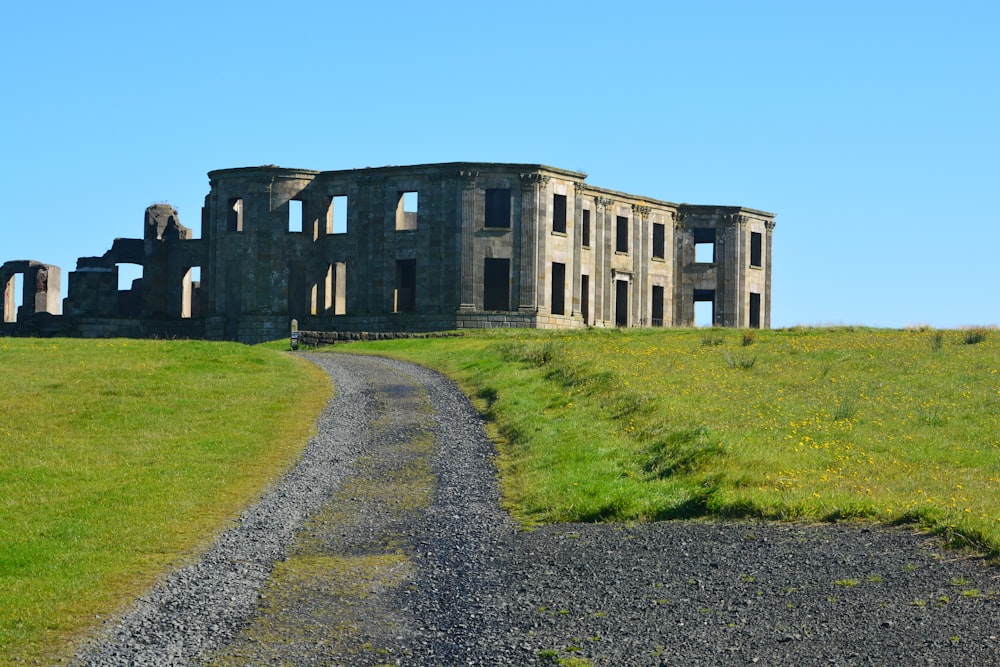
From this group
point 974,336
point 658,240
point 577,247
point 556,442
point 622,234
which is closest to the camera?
point 556,442

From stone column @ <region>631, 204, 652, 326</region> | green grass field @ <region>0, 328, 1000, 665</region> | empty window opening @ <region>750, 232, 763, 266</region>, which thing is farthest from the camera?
empty window opening @ <region>750, 232, 763, 266</region>

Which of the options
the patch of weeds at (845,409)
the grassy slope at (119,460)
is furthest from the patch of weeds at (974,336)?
the grassy slope at (119,460)

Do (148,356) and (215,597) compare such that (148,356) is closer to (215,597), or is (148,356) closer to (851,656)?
(215,597)

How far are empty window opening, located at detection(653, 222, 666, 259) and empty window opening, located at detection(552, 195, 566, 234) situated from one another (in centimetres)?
882

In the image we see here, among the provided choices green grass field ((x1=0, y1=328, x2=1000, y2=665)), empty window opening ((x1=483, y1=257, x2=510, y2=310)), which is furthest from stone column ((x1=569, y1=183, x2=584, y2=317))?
green grass field ((x1=0, y1=328, x2=1000, y2=665))

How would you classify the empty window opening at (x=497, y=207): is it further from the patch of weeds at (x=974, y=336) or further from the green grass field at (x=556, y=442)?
the patch of weeds at (x=974, y=336)

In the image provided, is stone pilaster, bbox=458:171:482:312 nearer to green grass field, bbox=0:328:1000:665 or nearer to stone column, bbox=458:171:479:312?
stone column, bbox=458:171:479:312

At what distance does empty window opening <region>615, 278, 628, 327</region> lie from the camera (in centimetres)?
6397

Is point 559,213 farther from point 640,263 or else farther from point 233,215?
point 233,215

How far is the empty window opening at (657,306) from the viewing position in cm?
6581

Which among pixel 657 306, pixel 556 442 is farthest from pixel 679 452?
pixel 657 306

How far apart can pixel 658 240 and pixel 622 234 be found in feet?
8.81

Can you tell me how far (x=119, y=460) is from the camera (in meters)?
22.0

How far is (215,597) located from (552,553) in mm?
4308
